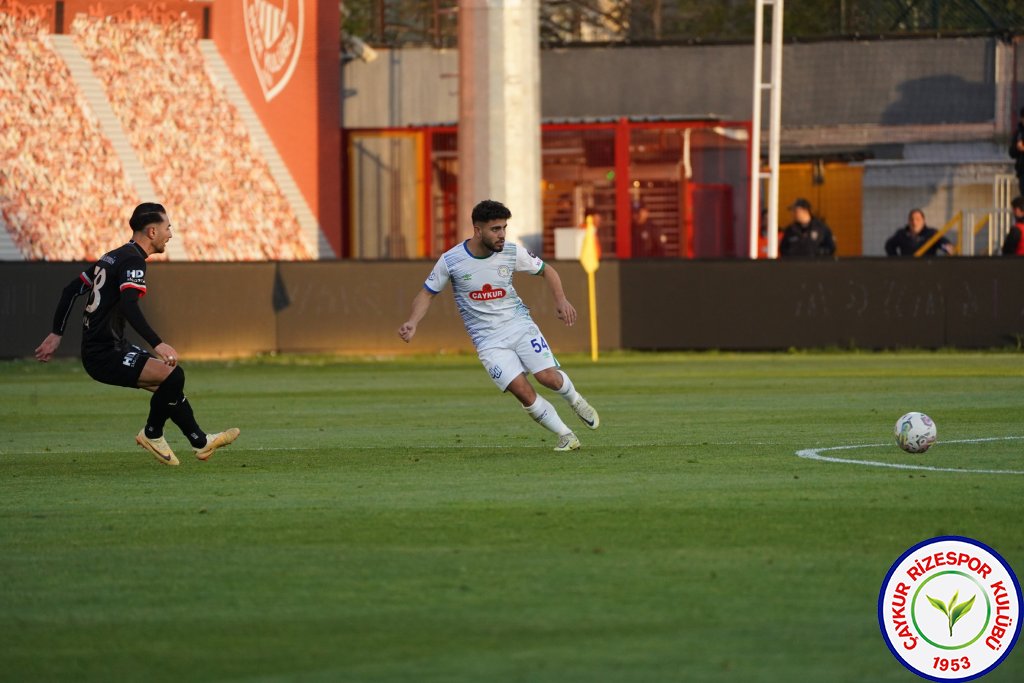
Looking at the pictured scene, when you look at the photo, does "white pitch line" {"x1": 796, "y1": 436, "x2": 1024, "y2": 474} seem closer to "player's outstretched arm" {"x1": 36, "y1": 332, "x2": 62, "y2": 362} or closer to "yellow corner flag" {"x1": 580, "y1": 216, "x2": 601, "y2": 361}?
"player's outstretched arm" {"x1": 36, "y1": 332, "x2": 62, "y2": 362}

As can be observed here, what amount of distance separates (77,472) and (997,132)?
30518 mm

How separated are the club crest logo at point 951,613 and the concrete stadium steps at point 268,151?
97.2 feet

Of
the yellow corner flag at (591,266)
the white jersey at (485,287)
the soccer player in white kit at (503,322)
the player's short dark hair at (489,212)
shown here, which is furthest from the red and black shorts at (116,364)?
the yellow corner flag at (591,266)

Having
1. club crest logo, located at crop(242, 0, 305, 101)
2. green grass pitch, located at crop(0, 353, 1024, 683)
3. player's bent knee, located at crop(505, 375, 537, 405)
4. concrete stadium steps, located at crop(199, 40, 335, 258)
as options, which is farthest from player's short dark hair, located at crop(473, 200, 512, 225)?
club crest logo, located at crop(242, 0, 305, 101)

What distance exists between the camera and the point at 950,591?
22.1ft

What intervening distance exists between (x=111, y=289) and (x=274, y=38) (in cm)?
2553

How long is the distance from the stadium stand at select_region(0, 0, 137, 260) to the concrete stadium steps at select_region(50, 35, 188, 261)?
5.9 inches

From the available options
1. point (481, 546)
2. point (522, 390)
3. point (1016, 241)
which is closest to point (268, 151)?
point (1016, 241)

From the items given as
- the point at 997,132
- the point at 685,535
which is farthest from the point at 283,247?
the point at 685,535

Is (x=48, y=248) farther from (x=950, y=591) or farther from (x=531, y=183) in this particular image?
(x=950, y=591)

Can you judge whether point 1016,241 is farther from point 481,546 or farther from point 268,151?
point 481,546

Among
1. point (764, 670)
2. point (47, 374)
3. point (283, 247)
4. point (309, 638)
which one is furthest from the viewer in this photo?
point (283, 247)

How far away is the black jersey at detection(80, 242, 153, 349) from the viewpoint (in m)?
11.9

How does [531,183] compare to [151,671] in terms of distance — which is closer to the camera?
[151,671]
